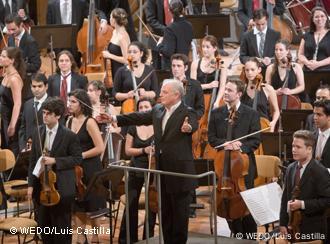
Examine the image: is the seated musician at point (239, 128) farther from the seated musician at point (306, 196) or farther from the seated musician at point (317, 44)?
the seated musician at point (317, 44)

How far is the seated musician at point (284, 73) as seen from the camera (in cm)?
938

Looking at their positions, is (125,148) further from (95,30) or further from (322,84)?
(95,30)

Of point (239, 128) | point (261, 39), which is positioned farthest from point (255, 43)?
point (239, 128)

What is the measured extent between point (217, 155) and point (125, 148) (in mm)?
816

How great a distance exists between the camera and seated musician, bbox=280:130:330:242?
680 centimetres

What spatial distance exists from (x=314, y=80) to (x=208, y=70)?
1016mm

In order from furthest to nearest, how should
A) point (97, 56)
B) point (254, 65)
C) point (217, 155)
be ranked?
point (97, 56), point (254, 65), point (217, 155)

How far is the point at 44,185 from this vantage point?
7.20 meters

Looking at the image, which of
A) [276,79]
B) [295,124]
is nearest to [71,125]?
[295,124]

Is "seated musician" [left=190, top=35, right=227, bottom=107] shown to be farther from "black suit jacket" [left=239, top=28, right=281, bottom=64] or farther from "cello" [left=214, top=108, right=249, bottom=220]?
"cello" [left=214, top=108, right=249, bottom=220]

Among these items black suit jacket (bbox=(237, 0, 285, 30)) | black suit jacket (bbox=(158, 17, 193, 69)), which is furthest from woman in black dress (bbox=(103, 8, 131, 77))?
black suit jacket (bbox=(237, 0, 285, 30))

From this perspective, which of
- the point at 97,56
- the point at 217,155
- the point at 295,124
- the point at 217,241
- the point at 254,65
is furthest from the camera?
the point at 97,56

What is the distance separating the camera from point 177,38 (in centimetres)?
1028

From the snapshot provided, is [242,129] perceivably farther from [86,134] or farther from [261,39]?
[261,39]
